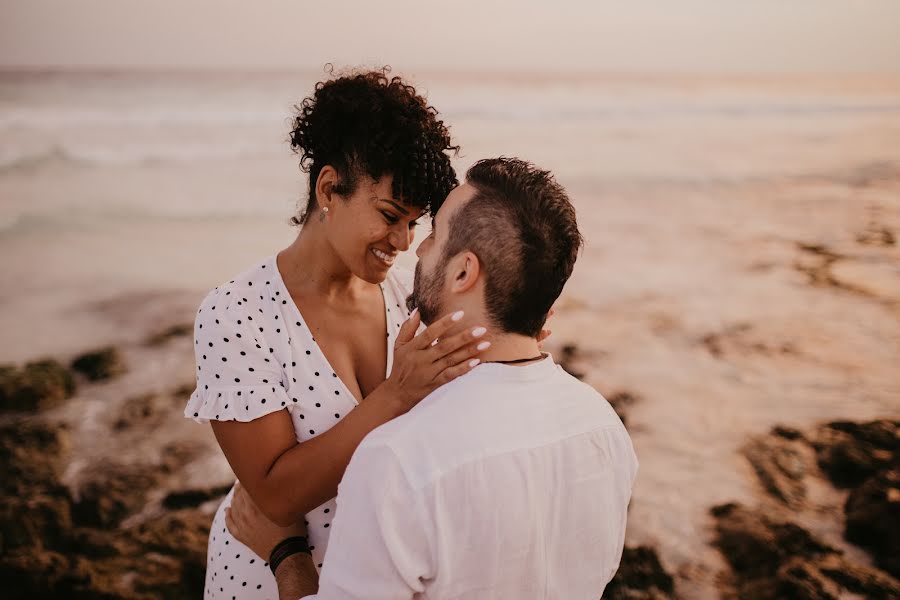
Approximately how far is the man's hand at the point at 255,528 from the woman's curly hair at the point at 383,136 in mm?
1203

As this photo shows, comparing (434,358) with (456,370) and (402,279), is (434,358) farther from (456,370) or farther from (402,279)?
(402,279)

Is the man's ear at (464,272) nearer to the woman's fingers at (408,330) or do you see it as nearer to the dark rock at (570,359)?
the woman's fingers at (408,330)

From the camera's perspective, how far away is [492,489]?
152 centimetres

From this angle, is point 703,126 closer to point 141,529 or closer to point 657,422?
point 657,422

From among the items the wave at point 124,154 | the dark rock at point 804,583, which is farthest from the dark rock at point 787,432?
the wave at point 124,154

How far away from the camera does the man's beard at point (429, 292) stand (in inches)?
76.5

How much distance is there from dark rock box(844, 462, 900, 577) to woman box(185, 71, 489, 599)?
11.3 ft

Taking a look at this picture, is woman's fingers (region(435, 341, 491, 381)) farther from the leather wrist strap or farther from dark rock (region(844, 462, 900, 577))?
dark rock (region(844, 462, 900, 577))

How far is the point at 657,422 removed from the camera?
242 inches

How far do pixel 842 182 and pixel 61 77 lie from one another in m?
32.2

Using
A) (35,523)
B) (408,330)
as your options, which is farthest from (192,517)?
A: (408,330)

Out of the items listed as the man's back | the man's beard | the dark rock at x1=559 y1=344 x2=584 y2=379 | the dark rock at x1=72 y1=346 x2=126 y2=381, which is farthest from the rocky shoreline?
the man's beard

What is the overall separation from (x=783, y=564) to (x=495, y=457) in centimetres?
356

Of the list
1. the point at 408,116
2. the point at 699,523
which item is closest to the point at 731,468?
the point at 699,523
